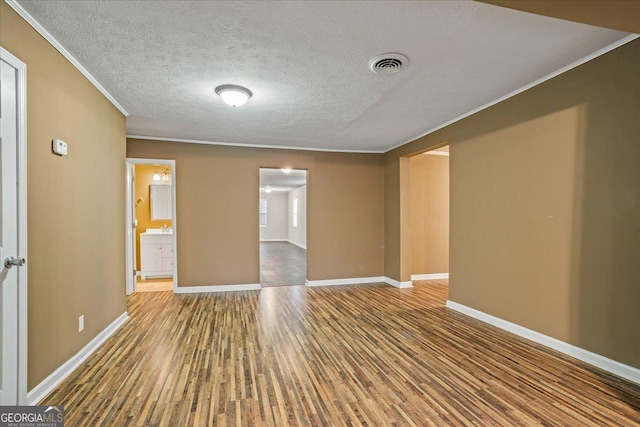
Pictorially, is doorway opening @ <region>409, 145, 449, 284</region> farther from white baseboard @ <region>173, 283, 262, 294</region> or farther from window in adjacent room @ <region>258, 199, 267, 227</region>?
window in adjacent room @ <region>258, 199, 267, 227</region>

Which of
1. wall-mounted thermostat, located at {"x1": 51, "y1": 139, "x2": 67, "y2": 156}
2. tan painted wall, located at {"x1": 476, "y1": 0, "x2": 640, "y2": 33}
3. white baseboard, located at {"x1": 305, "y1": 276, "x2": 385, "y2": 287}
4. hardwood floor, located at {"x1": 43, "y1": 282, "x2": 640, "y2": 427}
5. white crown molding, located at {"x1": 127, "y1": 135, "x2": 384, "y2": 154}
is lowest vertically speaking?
white baseboard, located at {"x1": 305, "y1": 276, "x2": 385, "y2": 287}

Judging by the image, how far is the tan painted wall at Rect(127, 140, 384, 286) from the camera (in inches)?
197

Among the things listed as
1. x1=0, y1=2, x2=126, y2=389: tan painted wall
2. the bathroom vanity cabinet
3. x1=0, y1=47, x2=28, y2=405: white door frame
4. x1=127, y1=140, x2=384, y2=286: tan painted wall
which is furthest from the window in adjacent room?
x1=0, y1=47, x2=28, y2=405: white door frame

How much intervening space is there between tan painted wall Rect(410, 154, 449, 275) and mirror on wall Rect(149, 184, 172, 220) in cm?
498

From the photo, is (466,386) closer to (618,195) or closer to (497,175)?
(618,195)

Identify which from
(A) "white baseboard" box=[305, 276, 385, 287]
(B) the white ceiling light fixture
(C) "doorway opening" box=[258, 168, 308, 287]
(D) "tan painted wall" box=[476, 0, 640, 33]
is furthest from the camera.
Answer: (C) "doorway opening" box=[258, 168, 308, 287]

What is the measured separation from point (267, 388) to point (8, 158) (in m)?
2.15

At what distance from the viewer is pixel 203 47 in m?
2.24

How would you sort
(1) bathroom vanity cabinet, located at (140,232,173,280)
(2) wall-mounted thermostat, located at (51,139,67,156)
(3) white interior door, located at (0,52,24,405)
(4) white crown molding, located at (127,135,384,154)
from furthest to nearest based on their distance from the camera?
1. (1) bathroom vanity cabinet, located at (140,232,173,280)
2. (4) white crown molding, located at (127,135,384,154)
3. (2) wall-mounted thermostat, located at (51,139,67,156)
4. (3) white interior door, located at (0,52,24,405)

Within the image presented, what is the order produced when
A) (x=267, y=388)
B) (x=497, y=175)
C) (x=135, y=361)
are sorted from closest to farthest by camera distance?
(x=267, y=388), (x=135, y=361), (x=497, y=175)

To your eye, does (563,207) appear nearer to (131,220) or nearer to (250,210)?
(250,210)

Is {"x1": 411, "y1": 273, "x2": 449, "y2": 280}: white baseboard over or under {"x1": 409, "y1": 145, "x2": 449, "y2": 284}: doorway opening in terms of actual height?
under

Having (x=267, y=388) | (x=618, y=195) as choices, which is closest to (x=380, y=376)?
(x=267, y=388)

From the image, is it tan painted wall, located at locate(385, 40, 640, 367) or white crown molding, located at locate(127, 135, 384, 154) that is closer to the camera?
tan painted wall, located at locate(385, 40, 640, 367)
